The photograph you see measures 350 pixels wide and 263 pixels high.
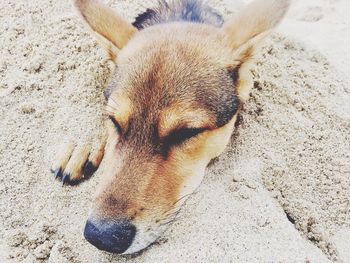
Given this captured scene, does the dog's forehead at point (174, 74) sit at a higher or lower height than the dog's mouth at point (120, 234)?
higher

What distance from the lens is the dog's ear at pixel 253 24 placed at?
3268 millimetres

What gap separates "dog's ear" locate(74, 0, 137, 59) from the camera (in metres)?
3.54

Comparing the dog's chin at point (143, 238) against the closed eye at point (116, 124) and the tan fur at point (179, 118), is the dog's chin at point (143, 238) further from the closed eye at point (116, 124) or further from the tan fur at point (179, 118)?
the closed eye at point (116, 124)

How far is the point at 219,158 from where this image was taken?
355cm

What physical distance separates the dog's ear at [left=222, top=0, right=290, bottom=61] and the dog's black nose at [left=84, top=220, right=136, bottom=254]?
1549 millimetres

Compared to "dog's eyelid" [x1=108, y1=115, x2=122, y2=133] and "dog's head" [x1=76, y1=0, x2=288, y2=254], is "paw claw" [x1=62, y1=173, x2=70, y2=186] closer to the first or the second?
"dog's head" [x1=76, y1=0, x2=288, y2=254]

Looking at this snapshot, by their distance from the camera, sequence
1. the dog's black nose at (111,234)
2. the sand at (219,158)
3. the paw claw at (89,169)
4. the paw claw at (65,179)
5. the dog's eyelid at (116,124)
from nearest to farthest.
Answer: the dog's black nose at (111,234) < the sand at (219,158) < the dog's eyelid at (116,124) < the paw claw at (65,179) < the paw claw at (89,169)

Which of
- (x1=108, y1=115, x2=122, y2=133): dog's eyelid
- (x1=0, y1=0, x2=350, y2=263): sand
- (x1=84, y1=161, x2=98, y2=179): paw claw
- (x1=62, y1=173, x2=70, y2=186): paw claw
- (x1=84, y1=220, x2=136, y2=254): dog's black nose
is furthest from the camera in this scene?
(x1=84, y1=161, x2=98, y2=179): paw claw

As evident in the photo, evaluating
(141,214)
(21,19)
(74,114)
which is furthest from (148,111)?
(21,19)

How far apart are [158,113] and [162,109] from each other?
0.13 feet

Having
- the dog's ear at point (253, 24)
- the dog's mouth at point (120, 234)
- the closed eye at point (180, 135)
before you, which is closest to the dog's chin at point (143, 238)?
the dog's mouth at point (120, 234)

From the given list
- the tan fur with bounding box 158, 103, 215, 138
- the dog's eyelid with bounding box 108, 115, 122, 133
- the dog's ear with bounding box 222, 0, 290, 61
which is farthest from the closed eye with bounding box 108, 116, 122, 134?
the dog's ear with bounding box 222, 0, 290, 61

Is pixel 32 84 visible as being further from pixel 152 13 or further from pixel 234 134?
pixel 234 134

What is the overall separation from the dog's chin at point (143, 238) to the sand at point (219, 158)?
6cm
